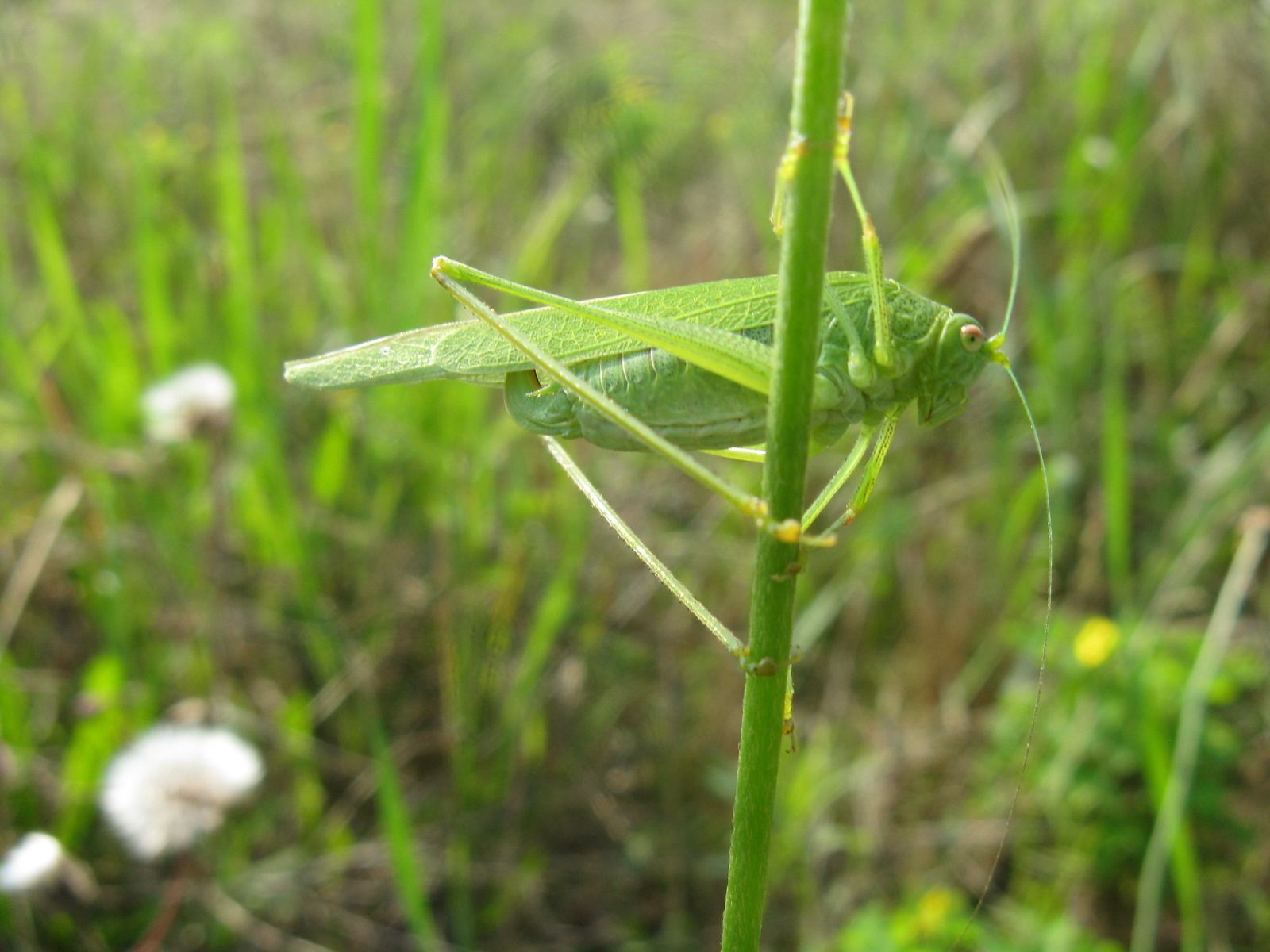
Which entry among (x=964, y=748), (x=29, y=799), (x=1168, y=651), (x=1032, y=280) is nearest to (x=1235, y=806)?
(x=1168, y=651)

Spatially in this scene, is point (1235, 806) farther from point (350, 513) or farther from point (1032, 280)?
point (350, 513)

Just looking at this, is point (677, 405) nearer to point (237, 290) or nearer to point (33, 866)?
point (33, 866)

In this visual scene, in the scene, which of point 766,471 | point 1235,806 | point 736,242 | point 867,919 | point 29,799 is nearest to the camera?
point 766,471

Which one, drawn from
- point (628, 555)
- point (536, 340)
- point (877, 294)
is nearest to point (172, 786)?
point (628, 555)

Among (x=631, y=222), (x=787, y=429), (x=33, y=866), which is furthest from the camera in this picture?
(x=631, y=222)

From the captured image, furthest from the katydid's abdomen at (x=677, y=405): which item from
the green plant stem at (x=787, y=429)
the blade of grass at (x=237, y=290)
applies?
the blade of grass at (x=237, y=290)

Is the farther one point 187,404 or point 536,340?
point 187,404

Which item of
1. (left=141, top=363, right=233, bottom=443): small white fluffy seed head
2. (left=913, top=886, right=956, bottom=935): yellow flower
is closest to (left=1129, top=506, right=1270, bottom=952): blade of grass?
(left=913, top=886, right=956, bottom=935): yellow flower
